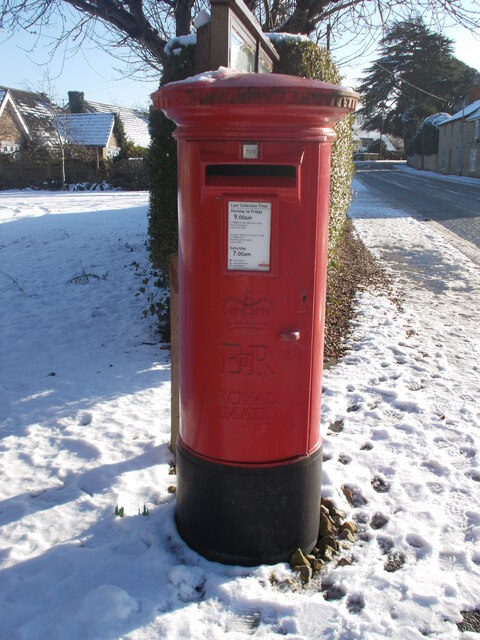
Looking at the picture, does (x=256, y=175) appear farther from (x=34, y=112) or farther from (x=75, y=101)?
(x=75, y=101)

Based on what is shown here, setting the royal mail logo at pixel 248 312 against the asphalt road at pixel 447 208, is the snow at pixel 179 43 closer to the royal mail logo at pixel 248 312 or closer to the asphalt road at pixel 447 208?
the royal mail logo at pixel 248 312

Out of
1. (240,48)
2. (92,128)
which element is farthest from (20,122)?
(240,48)

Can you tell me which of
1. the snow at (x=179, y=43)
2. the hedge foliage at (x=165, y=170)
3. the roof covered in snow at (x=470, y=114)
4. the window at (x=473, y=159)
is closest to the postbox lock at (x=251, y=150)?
the hedge foliage at (x=165, y=170)

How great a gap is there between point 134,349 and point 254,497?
3.08 meters

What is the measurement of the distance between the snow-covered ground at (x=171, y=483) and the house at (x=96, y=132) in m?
29.9

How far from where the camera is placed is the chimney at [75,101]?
130 ft

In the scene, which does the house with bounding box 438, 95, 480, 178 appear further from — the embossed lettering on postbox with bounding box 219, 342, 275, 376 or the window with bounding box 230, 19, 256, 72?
the embossed lettering on postbox with bounding box 219, 342, 275, 376

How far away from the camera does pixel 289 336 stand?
7.70ft

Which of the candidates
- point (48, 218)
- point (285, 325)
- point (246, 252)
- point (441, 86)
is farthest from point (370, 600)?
point (441, 86)

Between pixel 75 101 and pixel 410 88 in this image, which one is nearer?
pixel 75 101

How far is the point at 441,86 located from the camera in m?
59.9

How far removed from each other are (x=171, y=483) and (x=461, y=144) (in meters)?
47.4

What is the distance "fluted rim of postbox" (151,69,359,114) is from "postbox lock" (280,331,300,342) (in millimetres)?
878

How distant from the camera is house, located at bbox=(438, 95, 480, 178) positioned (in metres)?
41.8
